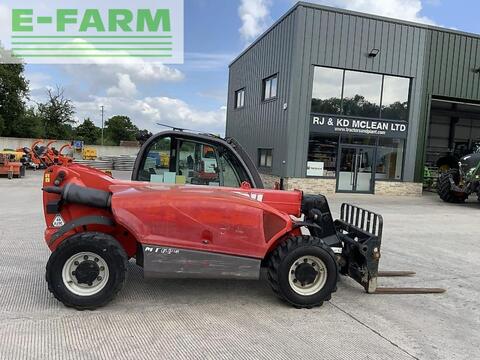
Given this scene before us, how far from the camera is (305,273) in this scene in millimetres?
4652

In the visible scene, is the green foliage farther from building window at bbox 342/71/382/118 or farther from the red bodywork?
the red bodywork

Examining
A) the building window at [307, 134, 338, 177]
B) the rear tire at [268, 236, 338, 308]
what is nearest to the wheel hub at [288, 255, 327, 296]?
the rear tire at [268, 236, 338, 308]

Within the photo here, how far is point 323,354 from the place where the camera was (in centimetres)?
367

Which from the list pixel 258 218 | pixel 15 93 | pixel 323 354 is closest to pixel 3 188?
pixel 258 218

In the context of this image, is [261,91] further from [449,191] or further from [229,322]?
[229,322]

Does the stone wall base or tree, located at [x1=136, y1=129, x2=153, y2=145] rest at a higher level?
tree, located at [x1=136, y1=129, x2=153, y2=145]

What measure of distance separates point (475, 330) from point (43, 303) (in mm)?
4302

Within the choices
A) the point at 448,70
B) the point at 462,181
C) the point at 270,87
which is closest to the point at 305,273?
the point at 462,181

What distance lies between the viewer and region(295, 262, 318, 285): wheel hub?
4641 mm

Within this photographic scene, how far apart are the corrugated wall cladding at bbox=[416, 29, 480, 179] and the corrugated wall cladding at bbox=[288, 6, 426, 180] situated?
3.95ft

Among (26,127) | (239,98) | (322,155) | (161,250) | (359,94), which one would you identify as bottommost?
(161,250)

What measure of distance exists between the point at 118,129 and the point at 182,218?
82883mm

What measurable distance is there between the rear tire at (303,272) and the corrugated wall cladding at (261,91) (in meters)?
13.5

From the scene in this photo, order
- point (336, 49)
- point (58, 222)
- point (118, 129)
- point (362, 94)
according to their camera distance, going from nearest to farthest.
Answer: point (58, 222)
point (336, 49)
point (362, 94)
point (118, 129)
